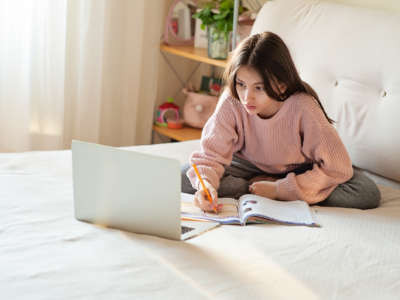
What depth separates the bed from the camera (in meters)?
0.92

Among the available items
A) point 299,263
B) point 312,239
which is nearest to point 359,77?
point 312,239

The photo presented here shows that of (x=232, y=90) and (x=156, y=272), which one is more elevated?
(x=232, y=90)

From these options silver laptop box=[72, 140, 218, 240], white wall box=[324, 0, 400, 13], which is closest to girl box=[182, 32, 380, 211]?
silver laptop box=[72, 140, 218, 240]

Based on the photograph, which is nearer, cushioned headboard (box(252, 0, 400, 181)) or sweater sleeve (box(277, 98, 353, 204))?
sweater sleeve (box(277, 98, 353, 204))

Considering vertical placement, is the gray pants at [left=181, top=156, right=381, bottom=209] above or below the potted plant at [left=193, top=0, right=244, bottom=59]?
below

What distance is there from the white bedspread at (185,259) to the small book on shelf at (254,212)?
3 cm

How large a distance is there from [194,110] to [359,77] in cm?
99

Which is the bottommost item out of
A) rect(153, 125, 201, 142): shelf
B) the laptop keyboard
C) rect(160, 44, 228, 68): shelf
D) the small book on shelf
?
rect(153, 125, 201, 142): shelf

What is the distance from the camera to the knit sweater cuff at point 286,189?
1388 millimetres

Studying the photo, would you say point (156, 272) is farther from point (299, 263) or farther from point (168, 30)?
point (168, 30)

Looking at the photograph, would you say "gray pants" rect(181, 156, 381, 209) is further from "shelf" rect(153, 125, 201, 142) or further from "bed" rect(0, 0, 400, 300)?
"shelf" rect(153, 125, 201, 142)

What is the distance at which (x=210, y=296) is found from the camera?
35.4 inches

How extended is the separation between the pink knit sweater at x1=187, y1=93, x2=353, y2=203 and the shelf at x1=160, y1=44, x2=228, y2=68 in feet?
2.30

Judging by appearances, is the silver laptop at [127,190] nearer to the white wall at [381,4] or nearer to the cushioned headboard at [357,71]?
the cushioned headboard at [357,71]
